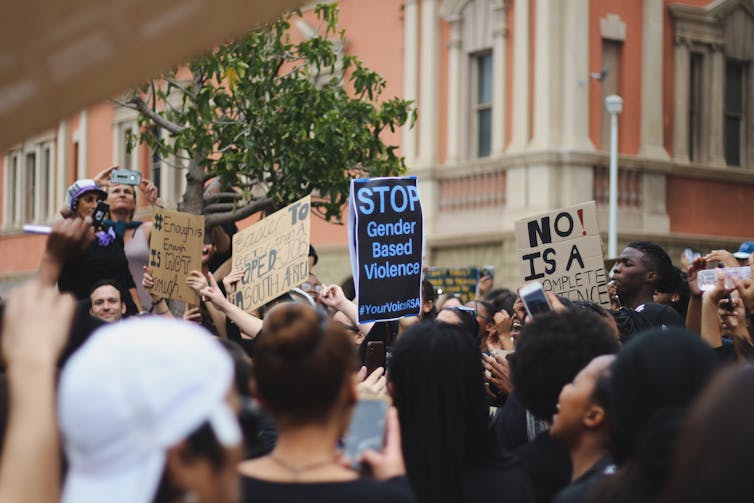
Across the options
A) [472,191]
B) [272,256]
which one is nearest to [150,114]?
[272,256]

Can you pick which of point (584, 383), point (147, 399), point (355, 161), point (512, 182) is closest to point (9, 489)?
point (147, 399)

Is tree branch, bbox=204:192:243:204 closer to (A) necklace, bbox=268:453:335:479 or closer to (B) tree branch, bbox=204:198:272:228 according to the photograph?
(B) tree branch, bbox=204:198:272:228

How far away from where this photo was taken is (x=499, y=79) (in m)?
22.7

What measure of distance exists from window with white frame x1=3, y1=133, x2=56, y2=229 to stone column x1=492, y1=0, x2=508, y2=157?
44.6 ft

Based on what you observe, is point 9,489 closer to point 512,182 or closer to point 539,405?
point 539,405

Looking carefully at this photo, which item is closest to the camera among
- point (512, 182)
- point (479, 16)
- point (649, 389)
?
point (649, 389)

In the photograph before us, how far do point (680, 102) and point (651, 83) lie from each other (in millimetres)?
719

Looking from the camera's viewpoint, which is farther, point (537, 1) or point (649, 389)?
point (537, 1)

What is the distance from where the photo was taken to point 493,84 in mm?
23031

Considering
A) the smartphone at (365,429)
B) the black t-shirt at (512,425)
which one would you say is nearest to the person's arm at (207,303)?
the black t-shirt at (512,425)

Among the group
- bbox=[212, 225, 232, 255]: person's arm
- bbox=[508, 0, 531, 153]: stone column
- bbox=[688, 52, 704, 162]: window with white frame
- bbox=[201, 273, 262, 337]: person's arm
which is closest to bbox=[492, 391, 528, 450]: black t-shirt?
bbox=[201, 273, 262, 337]: person's arm

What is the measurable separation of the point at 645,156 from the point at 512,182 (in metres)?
2.38

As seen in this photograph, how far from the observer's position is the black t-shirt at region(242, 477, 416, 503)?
2984mm

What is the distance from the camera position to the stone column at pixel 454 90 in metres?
23.5
